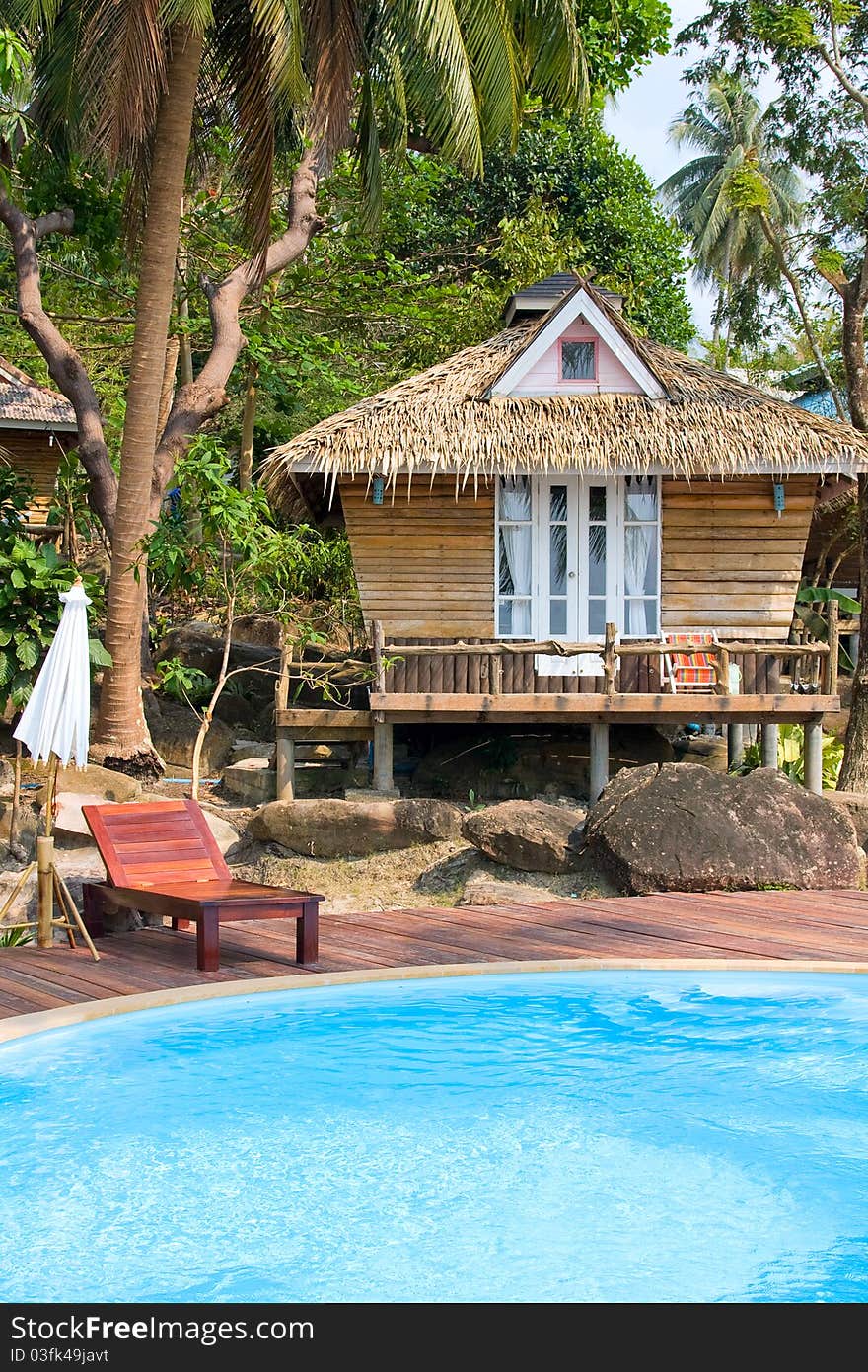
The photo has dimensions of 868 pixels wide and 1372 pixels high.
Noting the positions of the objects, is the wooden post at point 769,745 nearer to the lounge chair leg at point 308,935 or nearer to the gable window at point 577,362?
the gable window at point 577,362

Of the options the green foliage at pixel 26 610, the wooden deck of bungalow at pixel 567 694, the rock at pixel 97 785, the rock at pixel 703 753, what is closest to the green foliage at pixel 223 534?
the green foliage at pixel 26 610

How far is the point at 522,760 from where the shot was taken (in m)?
17.1

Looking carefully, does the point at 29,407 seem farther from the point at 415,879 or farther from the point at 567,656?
the point at 415,879

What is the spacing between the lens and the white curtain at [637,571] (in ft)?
55.7

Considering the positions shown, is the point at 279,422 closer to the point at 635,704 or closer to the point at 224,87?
the point at 224,87

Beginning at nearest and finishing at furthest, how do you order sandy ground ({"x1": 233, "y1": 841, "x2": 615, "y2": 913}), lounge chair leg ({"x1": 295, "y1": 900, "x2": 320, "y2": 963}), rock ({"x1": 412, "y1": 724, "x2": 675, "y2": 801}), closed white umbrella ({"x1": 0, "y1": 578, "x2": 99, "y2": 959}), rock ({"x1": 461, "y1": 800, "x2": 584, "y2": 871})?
lounge chair leg ({"x1": 295, "y1": 900, "x2": 320, "y2": 963}) < closed white umbrella ({"x1": 0, "y1": 578, "x2": 99, "y2": 959}) < sandy ground ({"x1": 233, "y1": 841, "x2": 615, "y2": 913}) < rock ({"x1": 461, "y1": 800, "x2": 584, "y2": 871}) < rock ({"x1": 412, "y1": 724, "x2": 675, "y2": 801})

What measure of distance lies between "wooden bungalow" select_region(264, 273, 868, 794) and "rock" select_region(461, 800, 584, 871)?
12.4 ft

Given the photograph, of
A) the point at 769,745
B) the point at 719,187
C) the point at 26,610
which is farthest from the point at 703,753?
the point at 719,187

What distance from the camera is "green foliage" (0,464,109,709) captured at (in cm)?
1405

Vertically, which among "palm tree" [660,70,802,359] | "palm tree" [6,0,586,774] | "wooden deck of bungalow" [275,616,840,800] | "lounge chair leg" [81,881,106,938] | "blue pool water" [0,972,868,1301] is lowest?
"blue pool water" [0,972,868,1301]

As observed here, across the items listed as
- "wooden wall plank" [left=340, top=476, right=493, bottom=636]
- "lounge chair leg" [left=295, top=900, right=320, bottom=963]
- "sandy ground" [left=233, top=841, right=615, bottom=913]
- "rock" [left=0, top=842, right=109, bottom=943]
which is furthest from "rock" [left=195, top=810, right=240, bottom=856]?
"lounge chair leg" [left=295, top=900, right=320, bottom=963]

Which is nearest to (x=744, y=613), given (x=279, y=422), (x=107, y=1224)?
(x=279, y=422)

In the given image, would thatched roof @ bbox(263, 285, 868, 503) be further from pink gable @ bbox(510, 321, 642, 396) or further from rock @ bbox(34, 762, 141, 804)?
rock @ bbox(34, 762, 141, 804)

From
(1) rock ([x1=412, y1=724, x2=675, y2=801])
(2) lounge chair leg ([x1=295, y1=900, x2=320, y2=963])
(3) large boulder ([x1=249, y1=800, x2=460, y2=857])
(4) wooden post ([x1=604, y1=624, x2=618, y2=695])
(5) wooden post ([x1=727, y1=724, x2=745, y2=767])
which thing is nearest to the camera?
(2) lounge chair leg ([x1=295, y1=900, x2=320, y2=963])
